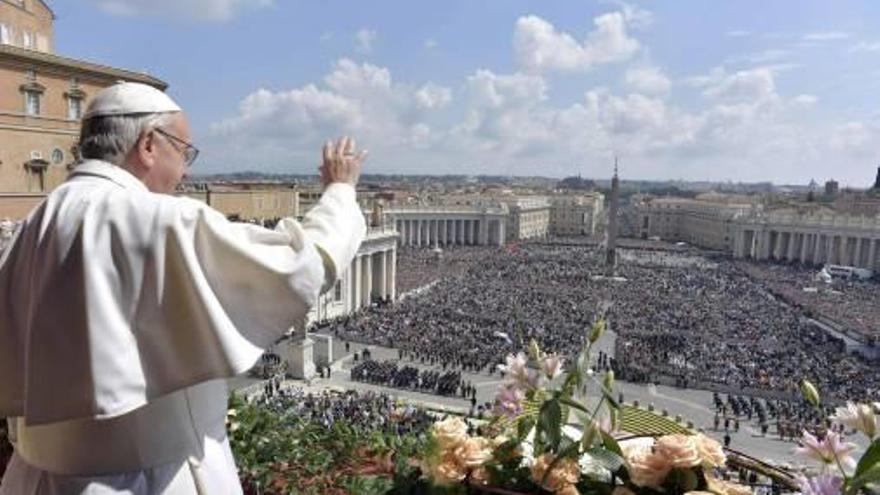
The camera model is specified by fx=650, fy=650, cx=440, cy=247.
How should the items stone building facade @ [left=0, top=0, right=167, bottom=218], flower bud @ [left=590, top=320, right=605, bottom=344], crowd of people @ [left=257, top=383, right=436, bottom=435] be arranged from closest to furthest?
flower bud @ [left=590, top=320, right=605, bottom=344] < crowd of people @ [left=257, top=383, right=436, bottom=435] < stone building facade @ [left=0, top=0, right=167, bottom=218]

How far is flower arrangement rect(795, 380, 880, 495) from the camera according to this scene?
7.25ft

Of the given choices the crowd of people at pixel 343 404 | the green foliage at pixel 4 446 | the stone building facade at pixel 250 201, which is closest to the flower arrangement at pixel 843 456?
the green foliage at pixel 4 446

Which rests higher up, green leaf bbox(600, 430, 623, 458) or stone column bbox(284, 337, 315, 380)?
green leaf bbox(600, 430, 623, 458)

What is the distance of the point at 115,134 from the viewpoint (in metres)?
2.07

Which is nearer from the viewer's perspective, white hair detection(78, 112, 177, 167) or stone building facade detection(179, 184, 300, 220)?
white hair detection(78, 112, 177, 167)

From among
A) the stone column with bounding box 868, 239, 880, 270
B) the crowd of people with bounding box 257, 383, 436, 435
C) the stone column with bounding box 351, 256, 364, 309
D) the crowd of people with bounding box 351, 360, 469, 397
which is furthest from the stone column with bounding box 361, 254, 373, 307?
the stone column with bounding box 868, 239, 880, 270

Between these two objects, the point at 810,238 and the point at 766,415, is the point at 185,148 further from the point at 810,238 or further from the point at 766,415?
the point at 810,238

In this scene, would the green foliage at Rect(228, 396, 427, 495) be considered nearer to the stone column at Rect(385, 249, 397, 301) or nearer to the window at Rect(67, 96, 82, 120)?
the window at Rect(67, 96, 82, 120)

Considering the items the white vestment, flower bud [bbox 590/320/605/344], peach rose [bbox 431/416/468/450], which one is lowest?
peach rose [bbox 431/416/468/450]

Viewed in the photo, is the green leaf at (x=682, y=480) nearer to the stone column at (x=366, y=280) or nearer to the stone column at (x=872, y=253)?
the stone column at (x=366, y=280)

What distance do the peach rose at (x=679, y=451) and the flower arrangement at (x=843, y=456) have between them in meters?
0.36

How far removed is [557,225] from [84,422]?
136 m

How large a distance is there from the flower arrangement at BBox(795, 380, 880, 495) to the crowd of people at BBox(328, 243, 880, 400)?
17.6 metres

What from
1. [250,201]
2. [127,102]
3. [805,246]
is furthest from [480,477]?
[805,246]
